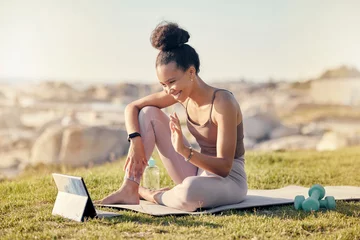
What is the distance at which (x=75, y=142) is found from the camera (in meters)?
24.5

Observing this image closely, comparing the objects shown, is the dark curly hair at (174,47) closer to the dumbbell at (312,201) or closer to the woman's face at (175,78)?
the woman's face at (175,78)

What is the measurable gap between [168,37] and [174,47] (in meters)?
0.09

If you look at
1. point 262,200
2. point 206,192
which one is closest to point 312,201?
point 262,200

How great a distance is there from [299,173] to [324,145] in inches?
634

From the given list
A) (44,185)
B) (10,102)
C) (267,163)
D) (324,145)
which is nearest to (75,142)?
(324,145)

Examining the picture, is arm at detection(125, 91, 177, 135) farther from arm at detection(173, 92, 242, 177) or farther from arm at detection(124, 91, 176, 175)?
Answer: arm at detection(173, 92, 242, 177)

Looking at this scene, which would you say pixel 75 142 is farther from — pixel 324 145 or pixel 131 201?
pixel 131 201

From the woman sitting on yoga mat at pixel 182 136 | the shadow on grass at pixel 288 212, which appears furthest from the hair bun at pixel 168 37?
the shadow on grass at pixel 288 212

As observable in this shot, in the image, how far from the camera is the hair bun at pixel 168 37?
445 cm

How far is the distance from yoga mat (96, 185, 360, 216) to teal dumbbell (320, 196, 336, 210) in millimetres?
278

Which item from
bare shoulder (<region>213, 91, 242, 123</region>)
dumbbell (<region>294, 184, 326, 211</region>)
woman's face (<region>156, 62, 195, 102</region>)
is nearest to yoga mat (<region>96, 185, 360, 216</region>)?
dumbbell (<region>294, 184, 326, 211</region>)

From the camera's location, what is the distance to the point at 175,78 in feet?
14.5

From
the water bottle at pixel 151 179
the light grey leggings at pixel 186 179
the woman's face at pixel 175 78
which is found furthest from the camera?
the water bottle at pixel 151 179

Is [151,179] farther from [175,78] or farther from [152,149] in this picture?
[175,78]
